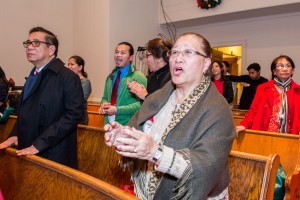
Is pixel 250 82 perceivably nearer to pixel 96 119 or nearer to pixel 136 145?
pixel 96 119

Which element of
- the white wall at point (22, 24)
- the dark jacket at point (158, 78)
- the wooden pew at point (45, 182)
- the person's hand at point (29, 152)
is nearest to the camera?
the wooden pew at point (45, 182)

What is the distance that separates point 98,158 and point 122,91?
0.63 m

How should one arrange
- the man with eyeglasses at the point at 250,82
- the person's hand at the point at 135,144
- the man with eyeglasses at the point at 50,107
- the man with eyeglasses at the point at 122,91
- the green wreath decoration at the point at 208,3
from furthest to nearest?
the green wreath decoration at the point at 208,3 < the man with eyeglasses at the point at 250,82 < the man with eyeglasses at the point at 122,91 < the man with eyeglasses at the point at 50,107 < the person's hand at the point at 135,144

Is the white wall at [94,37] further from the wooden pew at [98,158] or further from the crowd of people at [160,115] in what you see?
the wooden pew at [98,158]

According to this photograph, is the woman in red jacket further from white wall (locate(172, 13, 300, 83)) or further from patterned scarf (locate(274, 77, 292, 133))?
white wall (locate(172, 13, 300, 83))

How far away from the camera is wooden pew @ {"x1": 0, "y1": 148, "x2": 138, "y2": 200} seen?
131 cm

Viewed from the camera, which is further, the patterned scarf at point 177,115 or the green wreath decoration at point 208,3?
the green wreath decoration at point 208,3

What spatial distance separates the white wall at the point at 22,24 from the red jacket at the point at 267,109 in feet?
15.8

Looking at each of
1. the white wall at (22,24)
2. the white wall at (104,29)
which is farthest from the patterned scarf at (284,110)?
the white wall at (22,24)

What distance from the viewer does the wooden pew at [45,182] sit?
1.31 meters

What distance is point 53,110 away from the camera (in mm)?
2070

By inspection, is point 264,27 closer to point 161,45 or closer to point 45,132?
point 161,45

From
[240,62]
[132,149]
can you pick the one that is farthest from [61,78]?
[240,62]

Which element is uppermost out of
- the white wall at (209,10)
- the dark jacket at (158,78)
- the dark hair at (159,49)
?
the white wall at (209,10)
